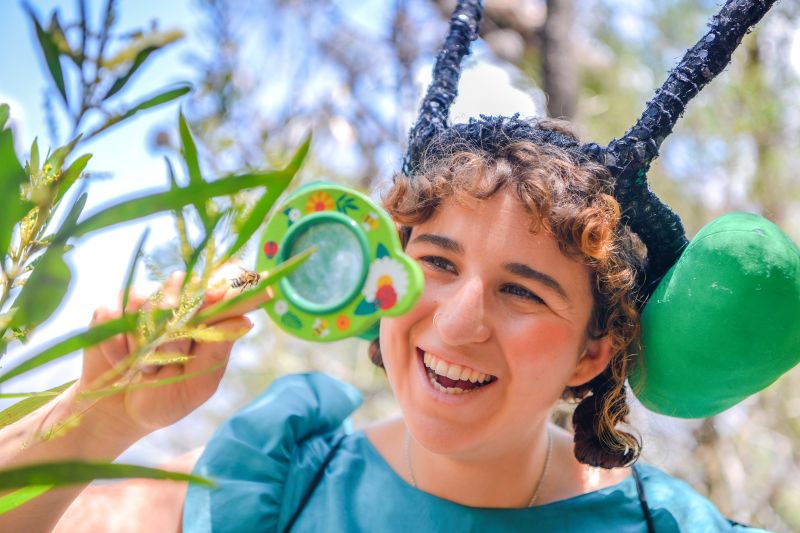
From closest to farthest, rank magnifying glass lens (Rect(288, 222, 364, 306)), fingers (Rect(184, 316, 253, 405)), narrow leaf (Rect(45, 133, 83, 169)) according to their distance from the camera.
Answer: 1. narrow leaf (Rect(45, 133, 83, 169))
2. magnifying glass lens (Rect(288, 222, 364, 306))
3. fingers (Rect(184, 316, 253, 405))

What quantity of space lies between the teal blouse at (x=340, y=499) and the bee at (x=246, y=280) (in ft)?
1.29

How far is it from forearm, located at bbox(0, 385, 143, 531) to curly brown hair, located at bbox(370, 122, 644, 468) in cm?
45

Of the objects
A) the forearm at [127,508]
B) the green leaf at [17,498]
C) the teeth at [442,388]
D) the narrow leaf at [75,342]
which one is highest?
the teeth at [442,388]

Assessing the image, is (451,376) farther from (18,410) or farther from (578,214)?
(18,410)

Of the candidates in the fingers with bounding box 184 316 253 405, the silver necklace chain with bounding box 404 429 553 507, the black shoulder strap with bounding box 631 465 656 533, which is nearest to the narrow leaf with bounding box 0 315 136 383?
the fingers with bounding box 184 316 253 405

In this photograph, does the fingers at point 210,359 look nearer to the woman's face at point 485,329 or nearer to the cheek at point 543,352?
the woman's face at point 485,329

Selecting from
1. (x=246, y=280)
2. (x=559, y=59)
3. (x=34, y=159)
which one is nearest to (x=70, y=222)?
(x=34, y=159)

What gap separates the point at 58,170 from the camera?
41 centimetres

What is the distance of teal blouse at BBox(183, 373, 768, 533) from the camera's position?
1.00m

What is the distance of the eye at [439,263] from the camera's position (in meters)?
0.86

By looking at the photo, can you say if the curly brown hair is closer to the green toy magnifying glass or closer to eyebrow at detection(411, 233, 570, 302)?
eyebrow at detection(411, 233, 570, 302)

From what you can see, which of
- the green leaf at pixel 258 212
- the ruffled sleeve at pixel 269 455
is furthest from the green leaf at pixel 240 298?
the ruffled sleeve at pixel 269 455

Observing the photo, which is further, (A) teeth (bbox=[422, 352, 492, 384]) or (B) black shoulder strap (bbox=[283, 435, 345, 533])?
(B) black shoulder strap (bbox=[283, 435, 345, 533])

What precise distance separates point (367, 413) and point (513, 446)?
4.99ft
